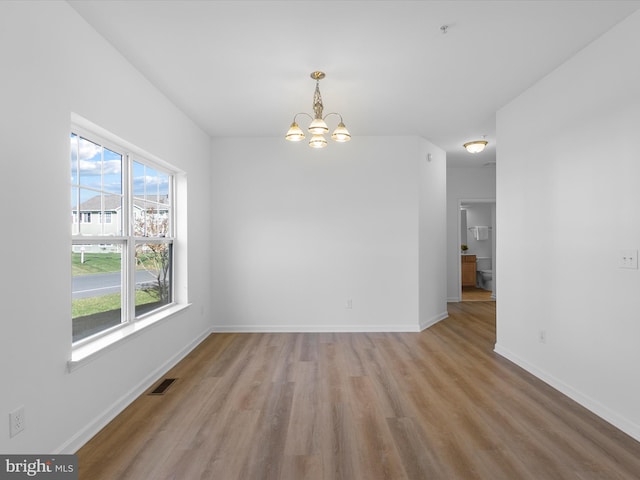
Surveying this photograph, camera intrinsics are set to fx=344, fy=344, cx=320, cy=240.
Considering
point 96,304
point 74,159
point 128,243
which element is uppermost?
point 74,159

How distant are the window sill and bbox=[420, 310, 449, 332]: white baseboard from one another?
345 cm

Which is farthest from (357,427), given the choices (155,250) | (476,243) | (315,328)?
(476,243)

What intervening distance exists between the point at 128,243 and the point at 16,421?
164 cm

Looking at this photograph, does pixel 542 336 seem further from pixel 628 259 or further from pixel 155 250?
pixel 155 250

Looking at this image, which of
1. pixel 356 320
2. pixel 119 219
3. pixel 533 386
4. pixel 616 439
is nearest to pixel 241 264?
pixel 356 320

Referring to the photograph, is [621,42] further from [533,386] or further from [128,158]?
[128,158]

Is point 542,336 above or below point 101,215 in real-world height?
below

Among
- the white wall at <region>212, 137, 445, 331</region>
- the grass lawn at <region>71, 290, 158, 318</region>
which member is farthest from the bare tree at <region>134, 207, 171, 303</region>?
the white wall at <region>212, 137, 445, 331</region>

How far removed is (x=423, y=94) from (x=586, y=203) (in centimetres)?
181

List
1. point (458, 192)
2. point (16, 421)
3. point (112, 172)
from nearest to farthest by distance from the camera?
1. point (16, 421)
2. point (112, 172)
3. point (458, 192)

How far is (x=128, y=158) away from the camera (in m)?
3.13

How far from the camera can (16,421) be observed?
1.74 metres

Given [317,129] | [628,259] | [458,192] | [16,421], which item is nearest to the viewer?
[16,421]

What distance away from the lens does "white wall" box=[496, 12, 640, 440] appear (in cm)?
238
